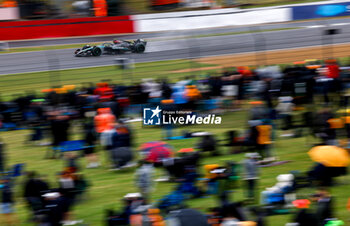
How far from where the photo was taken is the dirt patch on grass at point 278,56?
16.6 meters

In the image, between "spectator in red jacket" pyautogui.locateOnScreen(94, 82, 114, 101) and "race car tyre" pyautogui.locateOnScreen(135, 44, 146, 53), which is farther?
"race car tyre" pyautogui.locateOnScreen(135, 44, 146, 53)

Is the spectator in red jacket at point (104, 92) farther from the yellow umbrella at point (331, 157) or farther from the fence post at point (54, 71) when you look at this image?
the yellow umbrella at point (331, 157)

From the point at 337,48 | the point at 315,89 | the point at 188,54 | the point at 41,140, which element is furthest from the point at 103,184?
the point at 337,48

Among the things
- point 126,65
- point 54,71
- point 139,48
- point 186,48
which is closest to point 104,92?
point 126,65

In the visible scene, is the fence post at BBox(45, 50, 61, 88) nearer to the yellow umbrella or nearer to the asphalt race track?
the asphalt race track

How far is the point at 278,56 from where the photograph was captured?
56.4 feet

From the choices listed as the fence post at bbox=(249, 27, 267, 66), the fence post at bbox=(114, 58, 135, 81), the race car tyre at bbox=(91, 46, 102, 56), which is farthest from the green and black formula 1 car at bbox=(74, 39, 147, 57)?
the fence post at bbox=(249, 27, 267, 66)

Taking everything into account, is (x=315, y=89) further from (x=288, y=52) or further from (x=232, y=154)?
(x=288, y=52)

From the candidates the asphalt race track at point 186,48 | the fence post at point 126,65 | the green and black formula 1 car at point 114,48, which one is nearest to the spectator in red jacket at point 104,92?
the fence post at point 126,65

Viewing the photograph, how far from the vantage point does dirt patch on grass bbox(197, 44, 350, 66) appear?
1658 cm

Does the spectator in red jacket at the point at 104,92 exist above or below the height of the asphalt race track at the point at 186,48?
below

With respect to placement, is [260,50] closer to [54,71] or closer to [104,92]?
[104,92]

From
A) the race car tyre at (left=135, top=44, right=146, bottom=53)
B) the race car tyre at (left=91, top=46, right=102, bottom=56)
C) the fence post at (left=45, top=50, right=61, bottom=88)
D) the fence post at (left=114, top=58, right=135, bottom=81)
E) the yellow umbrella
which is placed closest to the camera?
the yellow umbrella

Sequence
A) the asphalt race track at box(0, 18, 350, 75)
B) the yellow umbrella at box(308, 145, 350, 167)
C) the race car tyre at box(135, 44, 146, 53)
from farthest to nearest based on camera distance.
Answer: the race car tyre at box(135, 44, 146, 53)
the asphalt race track at box(0, 18, 350, 75)
the yellow umbrella at box(308, 145, 350, 167)
